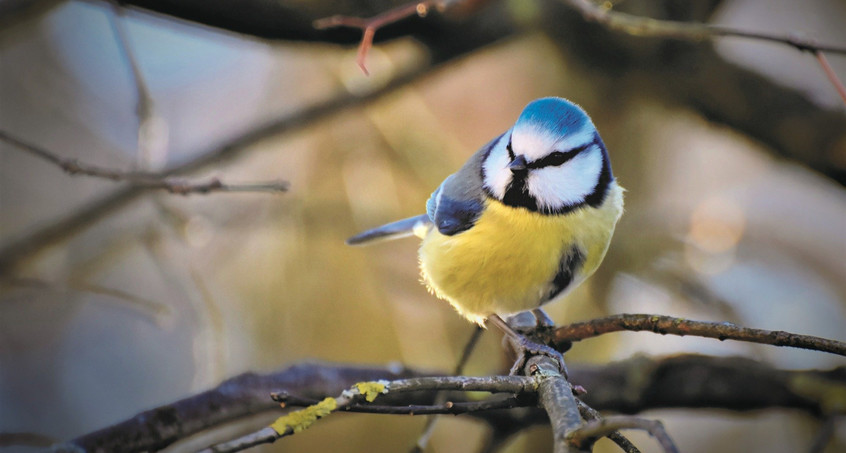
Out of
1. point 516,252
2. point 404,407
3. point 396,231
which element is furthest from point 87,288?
point 404,407

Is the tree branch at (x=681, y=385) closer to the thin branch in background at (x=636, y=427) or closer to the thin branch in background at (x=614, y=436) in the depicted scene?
the thin branch in background at (x=614, y=436)

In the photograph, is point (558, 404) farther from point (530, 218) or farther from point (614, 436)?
point (530, 218)

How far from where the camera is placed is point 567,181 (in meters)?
1.22

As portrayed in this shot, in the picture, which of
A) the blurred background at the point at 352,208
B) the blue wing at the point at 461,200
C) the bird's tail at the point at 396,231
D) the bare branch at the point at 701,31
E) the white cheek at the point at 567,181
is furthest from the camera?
the blurred background at the point at 352,208

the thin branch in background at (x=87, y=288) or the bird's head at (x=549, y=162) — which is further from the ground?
the bird's head at (x=549, y=162)

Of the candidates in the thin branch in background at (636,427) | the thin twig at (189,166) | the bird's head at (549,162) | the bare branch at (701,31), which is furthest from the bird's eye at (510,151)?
the thin twig at (189,166)

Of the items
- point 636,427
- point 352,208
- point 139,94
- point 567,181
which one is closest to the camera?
point 636,427

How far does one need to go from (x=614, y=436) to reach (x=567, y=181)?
625mm

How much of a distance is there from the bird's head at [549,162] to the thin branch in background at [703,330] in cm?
29

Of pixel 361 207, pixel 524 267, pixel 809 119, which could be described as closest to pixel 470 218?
pixel 524 267

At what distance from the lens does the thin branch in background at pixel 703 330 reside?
661 millimetres

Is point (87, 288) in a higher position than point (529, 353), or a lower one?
higher

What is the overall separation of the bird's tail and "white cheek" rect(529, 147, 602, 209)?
423 mm

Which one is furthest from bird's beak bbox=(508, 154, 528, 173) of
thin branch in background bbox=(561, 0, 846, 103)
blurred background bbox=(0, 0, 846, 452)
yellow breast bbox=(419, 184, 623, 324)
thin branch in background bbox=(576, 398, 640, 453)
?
blurred background bbox=(0, 0, 846, 452)
